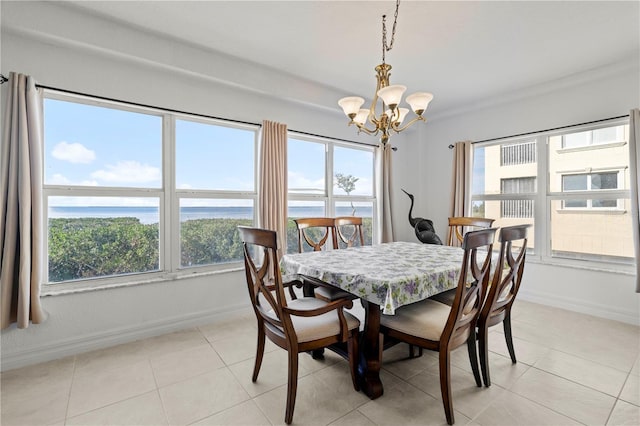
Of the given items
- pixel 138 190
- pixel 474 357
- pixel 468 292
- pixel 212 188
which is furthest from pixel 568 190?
pixel 138 190

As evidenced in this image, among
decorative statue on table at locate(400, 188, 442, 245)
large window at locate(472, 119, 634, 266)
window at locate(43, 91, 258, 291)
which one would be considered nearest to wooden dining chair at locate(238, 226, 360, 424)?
window at locate(43, 91, 258, 291)

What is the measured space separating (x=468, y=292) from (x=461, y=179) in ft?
9.60

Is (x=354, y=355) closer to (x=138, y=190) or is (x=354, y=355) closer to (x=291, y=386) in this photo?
(x=291, y=386)

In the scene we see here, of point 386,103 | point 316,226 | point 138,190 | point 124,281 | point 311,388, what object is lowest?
point 311,388

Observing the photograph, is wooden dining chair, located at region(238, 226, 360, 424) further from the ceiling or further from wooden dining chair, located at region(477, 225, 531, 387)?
the ceiling

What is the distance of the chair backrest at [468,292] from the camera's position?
1.49m

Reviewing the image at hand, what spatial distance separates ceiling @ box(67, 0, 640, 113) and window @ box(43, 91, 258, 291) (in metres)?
0.81

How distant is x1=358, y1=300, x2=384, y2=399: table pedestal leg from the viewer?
1.75 metres

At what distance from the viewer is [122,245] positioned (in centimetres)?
264

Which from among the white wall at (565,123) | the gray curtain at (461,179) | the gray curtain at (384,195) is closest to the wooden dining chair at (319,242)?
the gray curtain at (384,195)

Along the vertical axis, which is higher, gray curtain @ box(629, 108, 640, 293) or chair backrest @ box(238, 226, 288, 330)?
gray curtain @ box(629, 108, 640, 293)

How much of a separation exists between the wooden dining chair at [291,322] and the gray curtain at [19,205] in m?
1.62

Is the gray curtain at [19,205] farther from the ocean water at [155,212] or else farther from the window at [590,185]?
the window at [590,185]

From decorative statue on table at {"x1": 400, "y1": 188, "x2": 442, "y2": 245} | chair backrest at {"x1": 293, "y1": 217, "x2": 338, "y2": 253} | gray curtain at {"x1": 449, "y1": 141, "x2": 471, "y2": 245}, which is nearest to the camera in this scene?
chair backrest at {"x1": 293, "y1": 217, "x2": 338, "y2": 253}
